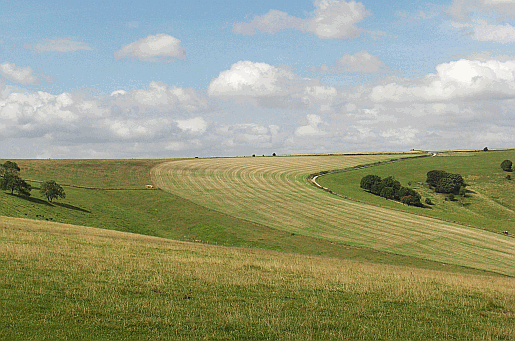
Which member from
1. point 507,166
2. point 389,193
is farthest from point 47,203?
point 507,166

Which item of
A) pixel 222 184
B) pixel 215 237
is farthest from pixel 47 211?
pixel 222 184

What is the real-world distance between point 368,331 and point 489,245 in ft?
203

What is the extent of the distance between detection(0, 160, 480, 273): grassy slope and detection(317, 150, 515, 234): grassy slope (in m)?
38.8

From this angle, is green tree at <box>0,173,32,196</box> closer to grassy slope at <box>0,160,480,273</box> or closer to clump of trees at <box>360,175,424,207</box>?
grassy slope at <box>0,160,480,273</box>

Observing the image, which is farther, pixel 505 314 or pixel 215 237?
pixel 215 237

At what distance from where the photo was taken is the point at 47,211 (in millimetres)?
68250

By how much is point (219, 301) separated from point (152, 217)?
202 ft

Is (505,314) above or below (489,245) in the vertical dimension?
above

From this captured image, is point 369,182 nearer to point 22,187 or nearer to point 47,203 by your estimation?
point 47,203

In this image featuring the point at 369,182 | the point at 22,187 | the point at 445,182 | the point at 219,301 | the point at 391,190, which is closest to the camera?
the point at 219,301

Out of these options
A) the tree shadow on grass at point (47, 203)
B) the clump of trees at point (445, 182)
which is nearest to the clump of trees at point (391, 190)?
the clump of trees at point (445, 182)

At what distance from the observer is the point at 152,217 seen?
77312mm

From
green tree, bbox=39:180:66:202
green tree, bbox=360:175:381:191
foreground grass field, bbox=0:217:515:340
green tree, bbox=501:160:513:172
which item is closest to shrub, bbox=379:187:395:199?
green tree, bbox=360:175:381:191

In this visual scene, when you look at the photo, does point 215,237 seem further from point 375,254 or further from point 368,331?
point 368,331
